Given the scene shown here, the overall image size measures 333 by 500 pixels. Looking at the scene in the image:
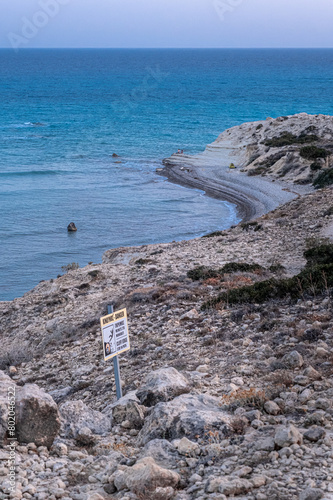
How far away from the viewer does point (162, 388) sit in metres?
8.33

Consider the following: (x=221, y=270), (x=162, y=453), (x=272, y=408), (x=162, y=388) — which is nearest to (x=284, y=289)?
(x=221, y=270)

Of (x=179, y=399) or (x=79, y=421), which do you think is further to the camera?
(x=79, y=421)

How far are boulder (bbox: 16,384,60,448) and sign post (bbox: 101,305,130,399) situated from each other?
1.48m

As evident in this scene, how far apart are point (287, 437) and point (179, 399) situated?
2015mm

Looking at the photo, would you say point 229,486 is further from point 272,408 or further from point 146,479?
point 272,408

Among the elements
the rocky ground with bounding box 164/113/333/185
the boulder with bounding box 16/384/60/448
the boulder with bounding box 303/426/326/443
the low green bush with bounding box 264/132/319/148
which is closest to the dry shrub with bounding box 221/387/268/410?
the boulder with bounding box 303/426/326/443

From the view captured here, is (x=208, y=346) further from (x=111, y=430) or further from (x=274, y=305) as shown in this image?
(x=111, y=430)

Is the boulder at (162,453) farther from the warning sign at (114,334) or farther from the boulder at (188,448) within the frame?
the warning sign at (114,334)

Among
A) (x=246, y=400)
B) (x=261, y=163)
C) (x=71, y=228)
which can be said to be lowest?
(x=246, y=400)

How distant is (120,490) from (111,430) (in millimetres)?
1952

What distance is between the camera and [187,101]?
128 meters

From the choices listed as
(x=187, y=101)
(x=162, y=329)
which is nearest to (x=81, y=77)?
(x=187, y=101)

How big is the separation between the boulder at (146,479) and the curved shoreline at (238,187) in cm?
3296

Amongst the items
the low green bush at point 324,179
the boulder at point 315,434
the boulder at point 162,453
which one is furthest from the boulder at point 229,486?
the low green bush at point 324,179
